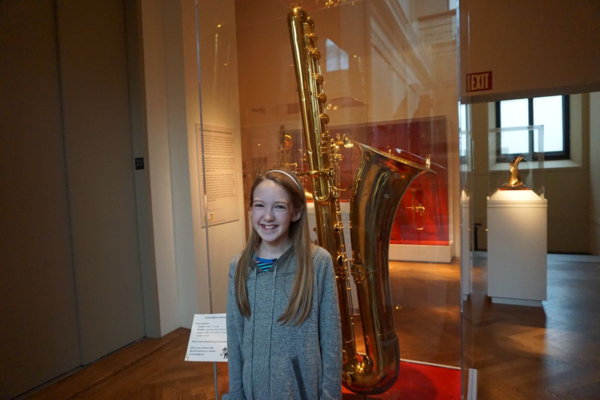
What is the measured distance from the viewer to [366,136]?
2672 millimetres

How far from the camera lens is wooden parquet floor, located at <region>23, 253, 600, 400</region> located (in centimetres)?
258

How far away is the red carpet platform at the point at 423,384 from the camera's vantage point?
234 cm

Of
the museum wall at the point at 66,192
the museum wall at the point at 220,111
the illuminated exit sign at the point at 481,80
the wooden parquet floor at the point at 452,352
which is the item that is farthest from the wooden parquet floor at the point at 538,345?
the museum wall at the point at 66,192

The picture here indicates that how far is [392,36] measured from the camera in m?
2.56

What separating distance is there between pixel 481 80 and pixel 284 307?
4012 mm

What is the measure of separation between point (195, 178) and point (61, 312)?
161 centimetres

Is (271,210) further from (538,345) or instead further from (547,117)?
(547,117)

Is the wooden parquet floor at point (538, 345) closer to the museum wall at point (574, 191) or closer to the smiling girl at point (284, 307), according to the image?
the smiling girl at point (284, 307)

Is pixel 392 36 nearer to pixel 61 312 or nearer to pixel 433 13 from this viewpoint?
pixel 433 13

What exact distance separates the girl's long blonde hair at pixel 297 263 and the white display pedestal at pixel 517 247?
4038 mm

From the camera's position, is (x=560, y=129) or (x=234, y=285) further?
(x=560, y=129)

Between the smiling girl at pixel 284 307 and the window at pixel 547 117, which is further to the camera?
the window at pixel 547 117

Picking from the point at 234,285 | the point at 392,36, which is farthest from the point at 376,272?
the point at 392,36

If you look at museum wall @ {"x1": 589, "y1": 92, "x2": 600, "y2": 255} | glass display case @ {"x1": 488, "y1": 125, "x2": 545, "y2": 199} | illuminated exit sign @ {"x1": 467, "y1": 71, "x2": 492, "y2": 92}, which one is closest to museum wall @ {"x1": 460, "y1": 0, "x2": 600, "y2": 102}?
illuminated exit sign @ {"x1": 467, "y1": 71, "x2": 492, "y2": 92}
